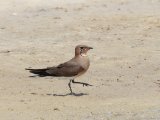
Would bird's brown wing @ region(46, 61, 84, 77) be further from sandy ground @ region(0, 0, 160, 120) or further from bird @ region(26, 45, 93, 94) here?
sandy ground @ region(0, 0, 160, 120)

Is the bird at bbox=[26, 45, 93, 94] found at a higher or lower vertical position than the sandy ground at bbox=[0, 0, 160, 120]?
higher

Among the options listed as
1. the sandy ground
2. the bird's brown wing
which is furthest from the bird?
the sandy ground

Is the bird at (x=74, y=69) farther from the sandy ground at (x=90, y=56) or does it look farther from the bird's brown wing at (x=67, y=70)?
the sandy ground at (x=90, y=56)

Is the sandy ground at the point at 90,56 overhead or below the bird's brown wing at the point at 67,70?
below

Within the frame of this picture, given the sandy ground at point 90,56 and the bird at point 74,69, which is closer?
the sandy ground at point 90,56

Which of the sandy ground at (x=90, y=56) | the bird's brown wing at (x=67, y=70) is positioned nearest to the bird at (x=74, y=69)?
the bird's brown wing at (x=67, y=70)

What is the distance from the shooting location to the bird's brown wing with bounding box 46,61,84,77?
11.9m

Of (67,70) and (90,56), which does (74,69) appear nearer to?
(67,70)

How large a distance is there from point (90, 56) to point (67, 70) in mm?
4780

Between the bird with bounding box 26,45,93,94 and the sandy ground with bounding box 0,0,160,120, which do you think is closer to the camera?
the sandy ground with bounding box 0,0,160,120

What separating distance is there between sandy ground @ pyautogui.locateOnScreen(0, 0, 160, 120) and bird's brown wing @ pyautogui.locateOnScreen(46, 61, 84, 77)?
13.5 inches

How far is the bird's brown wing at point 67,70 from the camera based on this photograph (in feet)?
38.9

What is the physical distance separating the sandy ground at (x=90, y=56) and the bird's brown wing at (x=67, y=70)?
13.5 inches

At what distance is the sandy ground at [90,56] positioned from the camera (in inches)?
421
